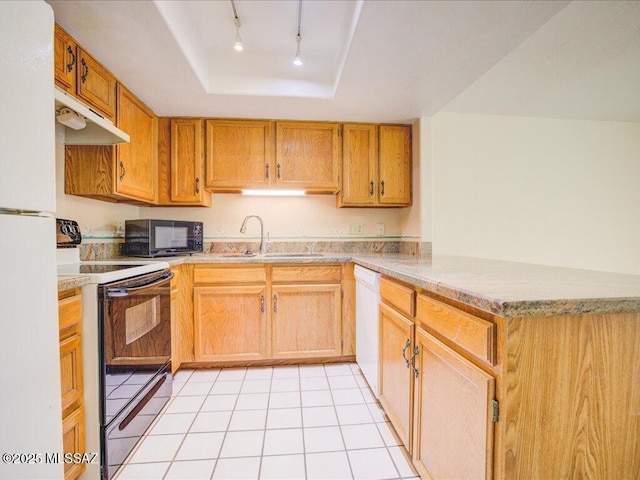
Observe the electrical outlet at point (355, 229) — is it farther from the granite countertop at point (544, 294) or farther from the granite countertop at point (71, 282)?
the granite countertop at point (71, 282)

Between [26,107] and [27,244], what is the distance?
13.8 inches

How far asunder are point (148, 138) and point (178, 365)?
5.77ft

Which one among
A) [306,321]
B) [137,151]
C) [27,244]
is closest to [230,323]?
[306,321]

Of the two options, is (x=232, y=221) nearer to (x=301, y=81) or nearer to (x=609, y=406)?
(x=301, y=81)

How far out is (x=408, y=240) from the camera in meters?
2.71

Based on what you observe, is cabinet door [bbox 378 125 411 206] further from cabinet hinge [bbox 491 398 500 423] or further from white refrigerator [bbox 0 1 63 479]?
white refrigerator [bbox 0 1 63 479]

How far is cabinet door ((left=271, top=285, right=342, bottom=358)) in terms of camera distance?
7.38 ft

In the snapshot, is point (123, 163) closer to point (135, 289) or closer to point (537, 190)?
point (135, 289)

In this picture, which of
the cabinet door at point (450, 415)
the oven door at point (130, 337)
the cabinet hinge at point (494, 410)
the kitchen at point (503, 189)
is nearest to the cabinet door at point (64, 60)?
the kitchen at point (503, 189)

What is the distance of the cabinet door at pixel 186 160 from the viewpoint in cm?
241

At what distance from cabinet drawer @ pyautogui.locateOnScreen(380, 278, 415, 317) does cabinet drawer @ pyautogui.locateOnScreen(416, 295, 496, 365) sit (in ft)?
0.25

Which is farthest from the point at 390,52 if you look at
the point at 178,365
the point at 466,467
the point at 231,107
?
the point at 178,365

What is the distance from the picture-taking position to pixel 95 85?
1.66 m

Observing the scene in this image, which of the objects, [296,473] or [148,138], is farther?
[148,138]
